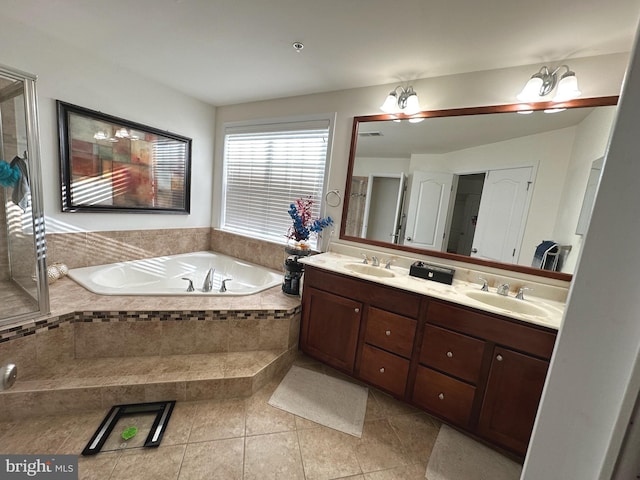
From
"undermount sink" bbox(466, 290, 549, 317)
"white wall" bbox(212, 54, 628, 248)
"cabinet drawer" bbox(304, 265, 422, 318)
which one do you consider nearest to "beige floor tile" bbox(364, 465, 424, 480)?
"cabinet drawer" bbox(304, 265, 422, 318)

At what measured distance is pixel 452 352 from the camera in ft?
5.15

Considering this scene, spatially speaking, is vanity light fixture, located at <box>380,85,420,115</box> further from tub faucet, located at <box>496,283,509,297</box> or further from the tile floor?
the tile floor

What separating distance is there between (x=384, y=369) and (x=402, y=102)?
6.76 feet

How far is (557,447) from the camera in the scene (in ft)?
1.46

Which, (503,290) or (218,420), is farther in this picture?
(503,290)

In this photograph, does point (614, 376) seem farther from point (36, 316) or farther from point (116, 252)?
point (116, 252)

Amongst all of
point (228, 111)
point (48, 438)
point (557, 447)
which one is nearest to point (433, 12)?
point (557, 447)

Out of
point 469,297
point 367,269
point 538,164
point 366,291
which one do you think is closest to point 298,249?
point 367,269

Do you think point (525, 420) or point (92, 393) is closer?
point (525, 420)

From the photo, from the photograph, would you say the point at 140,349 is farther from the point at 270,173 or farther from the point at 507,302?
the point at 507,302

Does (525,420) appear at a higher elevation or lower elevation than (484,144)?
lower

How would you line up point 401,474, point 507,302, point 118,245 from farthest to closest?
point 118,245 → point 507,302 → point 401,474

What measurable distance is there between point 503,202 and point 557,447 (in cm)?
177

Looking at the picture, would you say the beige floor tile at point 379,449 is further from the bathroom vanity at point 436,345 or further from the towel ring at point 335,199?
the towel ring at point 335,199
